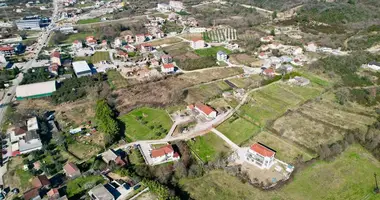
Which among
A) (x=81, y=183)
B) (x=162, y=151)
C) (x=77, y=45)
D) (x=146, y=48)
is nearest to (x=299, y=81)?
(x=162, y=151)

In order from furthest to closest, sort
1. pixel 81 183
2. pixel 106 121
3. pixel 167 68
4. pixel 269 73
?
pixel 167 68
pixel 269 73
pixel 106 121
pixel 81 183

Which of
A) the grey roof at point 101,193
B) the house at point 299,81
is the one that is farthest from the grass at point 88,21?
the grey roof at point 101,193

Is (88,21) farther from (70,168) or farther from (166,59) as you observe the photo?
(70,168)

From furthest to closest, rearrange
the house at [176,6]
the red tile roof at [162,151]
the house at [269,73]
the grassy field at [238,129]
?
1. the house at [176,6]
2. the house at [269,73]
3. the grassy field at [238,129]
4. the red tile roof at [162,151]

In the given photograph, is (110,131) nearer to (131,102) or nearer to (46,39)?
(131,102)

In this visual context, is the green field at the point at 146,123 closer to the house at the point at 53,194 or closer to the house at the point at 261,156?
the house at the point at 53,194

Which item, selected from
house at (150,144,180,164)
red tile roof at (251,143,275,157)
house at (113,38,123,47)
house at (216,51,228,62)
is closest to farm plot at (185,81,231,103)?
house at (216,51,228,62)
